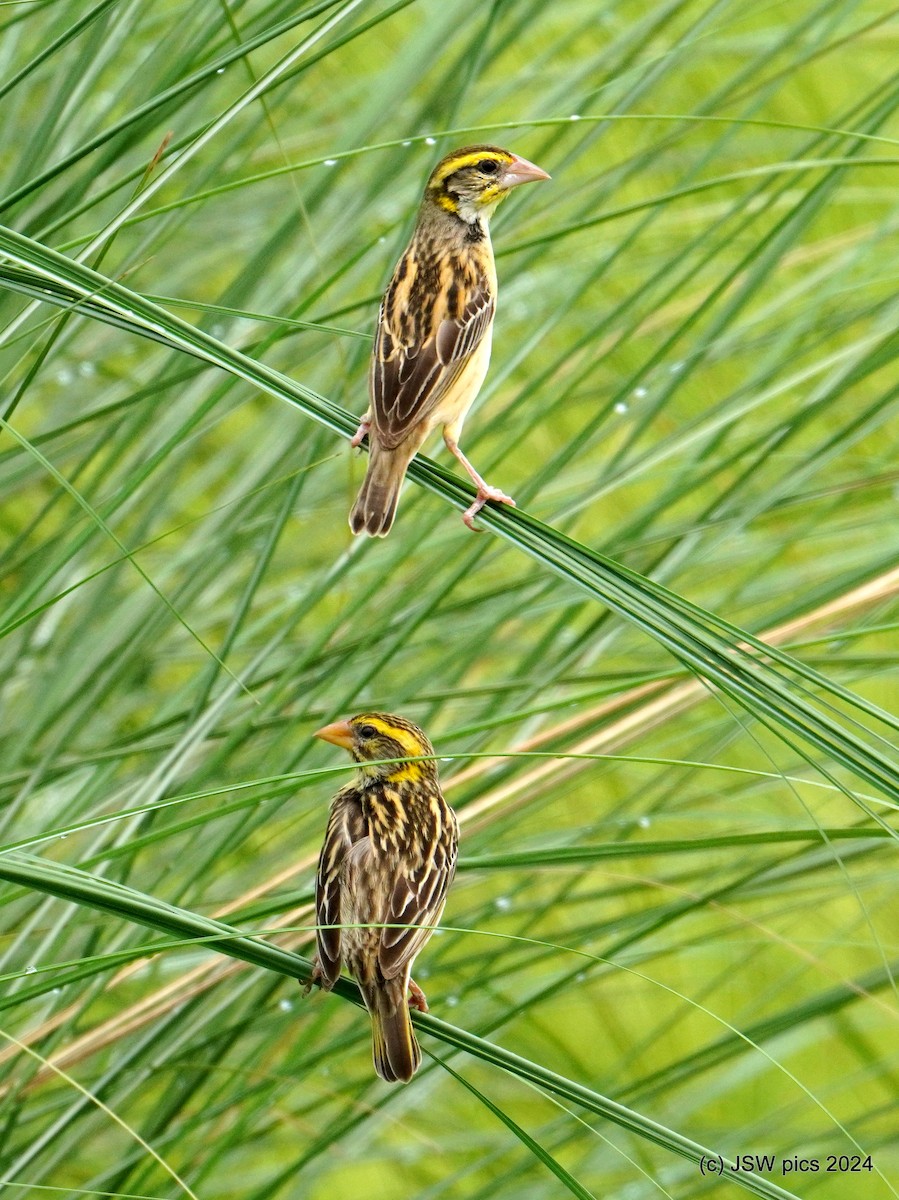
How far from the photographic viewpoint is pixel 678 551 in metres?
3.05

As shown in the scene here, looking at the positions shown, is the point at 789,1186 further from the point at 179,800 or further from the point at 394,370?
the point at 179,800

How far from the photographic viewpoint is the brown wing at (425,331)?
116 inches

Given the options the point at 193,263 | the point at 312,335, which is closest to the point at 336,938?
the point at 312,335

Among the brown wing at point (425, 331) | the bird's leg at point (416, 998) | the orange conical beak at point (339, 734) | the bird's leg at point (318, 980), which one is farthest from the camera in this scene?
the brown wing at point (425, 331)

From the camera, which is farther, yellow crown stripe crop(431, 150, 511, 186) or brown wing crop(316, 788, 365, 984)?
yellow crown stripe crop(431, 150, 511, 186)

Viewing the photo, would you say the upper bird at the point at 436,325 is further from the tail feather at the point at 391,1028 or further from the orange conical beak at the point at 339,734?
the tail feather at the point at 391,1028

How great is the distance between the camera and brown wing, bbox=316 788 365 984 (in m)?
2.28

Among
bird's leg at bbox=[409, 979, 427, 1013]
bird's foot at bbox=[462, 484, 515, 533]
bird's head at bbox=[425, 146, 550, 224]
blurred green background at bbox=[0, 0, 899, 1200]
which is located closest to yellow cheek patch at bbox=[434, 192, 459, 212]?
bird's head at bbox=[425, 146, 550, 224]

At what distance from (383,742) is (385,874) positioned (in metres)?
0.33

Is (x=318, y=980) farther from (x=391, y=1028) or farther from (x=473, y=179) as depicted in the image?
(x=473, y=179)

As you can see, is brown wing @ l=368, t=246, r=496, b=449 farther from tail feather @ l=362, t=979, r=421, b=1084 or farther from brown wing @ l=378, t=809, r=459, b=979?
tail feather @ l=362, t=979, r=421, b=1084

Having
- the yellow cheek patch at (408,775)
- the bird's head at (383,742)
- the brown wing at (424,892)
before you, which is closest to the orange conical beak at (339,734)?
the bird's head at (383,742)

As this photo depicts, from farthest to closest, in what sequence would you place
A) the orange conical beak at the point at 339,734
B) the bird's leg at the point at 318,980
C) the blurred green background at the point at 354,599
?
the orange conical beak at the point at 339,734 → the bird's leg at the point at 318,980 → the blurred green background at the point at 354,599

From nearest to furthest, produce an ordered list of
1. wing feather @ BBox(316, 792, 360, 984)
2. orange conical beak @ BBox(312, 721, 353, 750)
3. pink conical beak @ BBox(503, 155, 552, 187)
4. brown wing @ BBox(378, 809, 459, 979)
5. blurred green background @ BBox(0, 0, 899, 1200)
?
blurred green background @ BBox(0, 0, 899, 1200) → wing feather @ BBox(316, 792, 360, 984) → brown wing @ BBox(378, 809, 459, 979) → orange conical beak @ BBox(312, 721, 353, 750) → pink conical beak @ BBox(503, 155, 552, 187)
